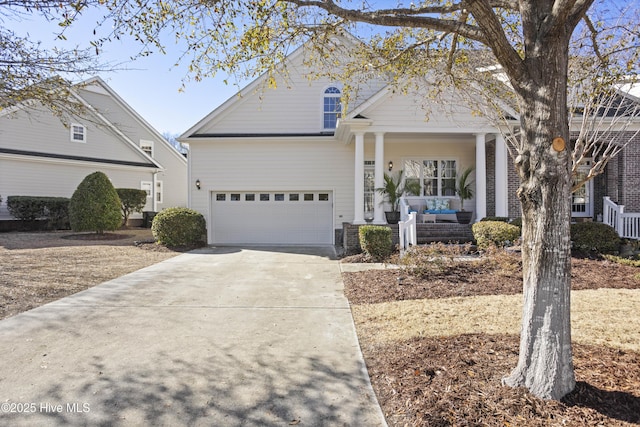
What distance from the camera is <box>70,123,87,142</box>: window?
66.1 ft

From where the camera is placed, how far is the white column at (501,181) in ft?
40.8

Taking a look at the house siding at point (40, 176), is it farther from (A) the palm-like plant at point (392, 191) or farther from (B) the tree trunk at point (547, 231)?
(B) the tree trunk at point (547, 231)

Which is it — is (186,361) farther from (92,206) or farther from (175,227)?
(92,206)

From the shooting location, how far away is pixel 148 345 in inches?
173

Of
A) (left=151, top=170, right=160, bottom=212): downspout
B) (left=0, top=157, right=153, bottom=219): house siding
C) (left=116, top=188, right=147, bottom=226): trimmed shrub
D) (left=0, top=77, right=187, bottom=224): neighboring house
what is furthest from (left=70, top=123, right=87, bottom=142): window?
(left=151, top=170, right=160, bottom=212): downspout

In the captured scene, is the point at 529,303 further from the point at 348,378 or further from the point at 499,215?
the point at 499,215

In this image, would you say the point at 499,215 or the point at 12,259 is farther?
the point at 499,215

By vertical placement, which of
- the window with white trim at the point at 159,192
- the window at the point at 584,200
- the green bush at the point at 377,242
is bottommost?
the green bush at the point at 377,242

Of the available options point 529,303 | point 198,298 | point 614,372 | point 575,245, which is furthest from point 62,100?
point 575,245

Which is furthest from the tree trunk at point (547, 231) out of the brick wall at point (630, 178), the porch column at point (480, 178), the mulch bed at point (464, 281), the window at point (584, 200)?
the window at point (584, 200)

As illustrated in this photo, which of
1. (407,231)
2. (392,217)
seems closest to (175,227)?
(392,217)

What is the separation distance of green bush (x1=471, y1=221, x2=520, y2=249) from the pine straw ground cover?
235 cm

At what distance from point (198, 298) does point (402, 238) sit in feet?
19.6

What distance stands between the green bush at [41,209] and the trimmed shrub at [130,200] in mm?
2485
